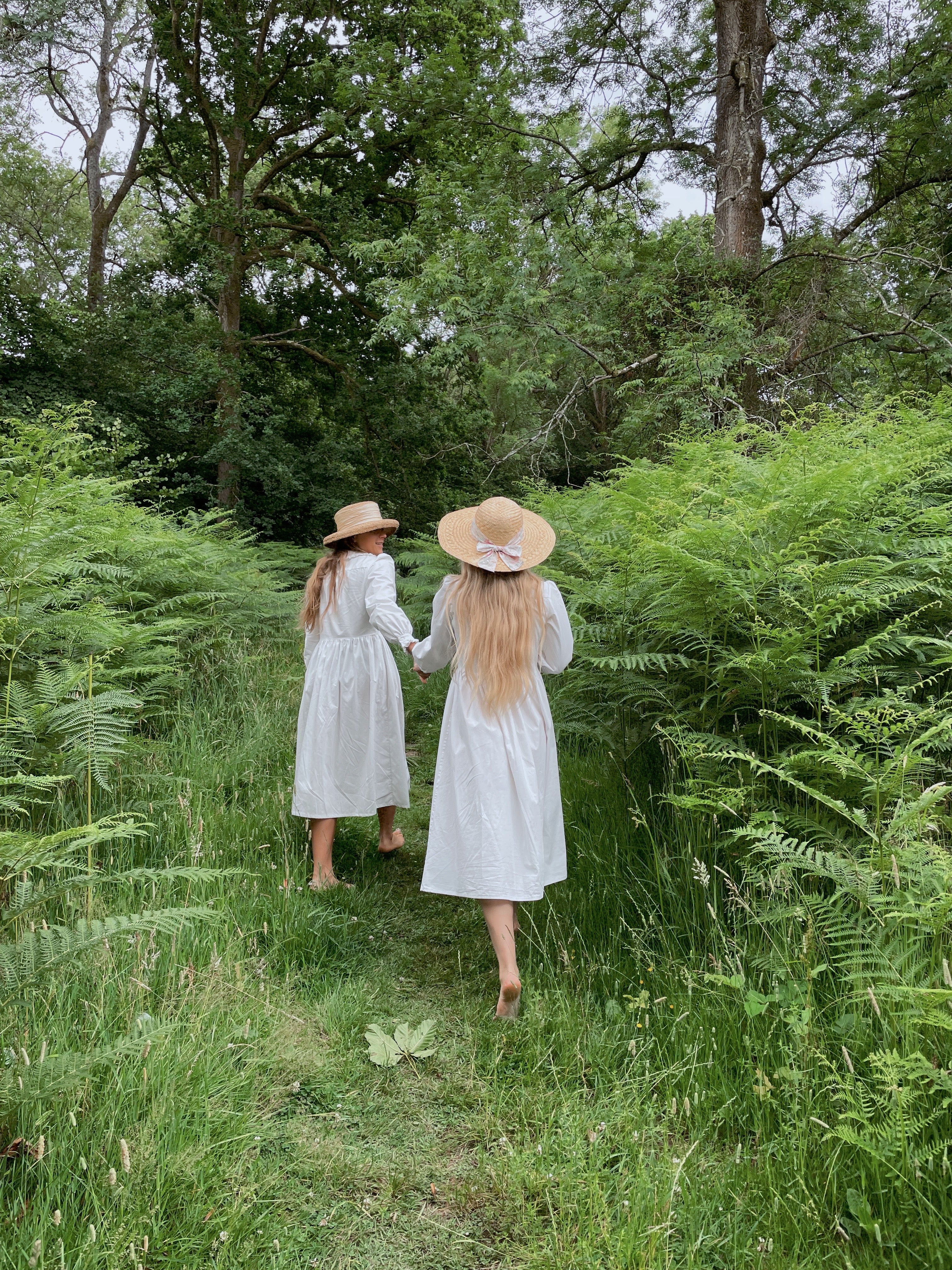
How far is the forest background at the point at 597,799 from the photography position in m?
2.11

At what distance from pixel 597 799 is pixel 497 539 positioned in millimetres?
1828

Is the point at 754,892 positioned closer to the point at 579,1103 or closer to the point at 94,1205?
the point at 579,1103

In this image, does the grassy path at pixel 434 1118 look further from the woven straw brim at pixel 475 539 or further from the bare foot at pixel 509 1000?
the woven straw brim at pixel 475 539

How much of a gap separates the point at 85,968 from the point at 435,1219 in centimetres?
147

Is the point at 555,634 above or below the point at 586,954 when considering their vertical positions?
above

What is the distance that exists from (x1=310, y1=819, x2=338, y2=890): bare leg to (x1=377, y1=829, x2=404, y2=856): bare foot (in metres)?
0.41

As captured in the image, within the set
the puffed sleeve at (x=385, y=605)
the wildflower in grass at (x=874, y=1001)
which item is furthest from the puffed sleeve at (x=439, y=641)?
the wildflower in grass at (x=874, y=1001)

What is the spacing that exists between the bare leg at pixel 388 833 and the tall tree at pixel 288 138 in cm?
1036

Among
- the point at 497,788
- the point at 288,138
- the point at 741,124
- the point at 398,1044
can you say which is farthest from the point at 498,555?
the point at 288,138

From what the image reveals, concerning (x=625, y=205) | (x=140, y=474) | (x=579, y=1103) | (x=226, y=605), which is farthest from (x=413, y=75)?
(x=579, y=1103)

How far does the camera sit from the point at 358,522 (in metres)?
4.58

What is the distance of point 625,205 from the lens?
1252 cm

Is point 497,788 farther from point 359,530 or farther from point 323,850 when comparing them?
point 359,530

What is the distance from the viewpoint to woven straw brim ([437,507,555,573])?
347 centimetres
